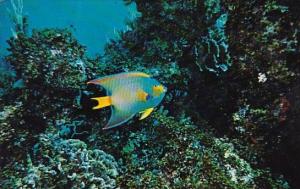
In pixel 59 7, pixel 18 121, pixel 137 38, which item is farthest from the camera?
pixel 59 7

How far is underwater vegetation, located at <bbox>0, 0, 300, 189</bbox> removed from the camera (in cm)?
277

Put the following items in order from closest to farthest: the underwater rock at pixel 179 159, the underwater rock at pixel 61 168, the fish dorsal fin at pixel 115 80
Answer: the fish dorsal fin at pixel 115 80
the underwater rock at pixel 179 159
the underwater rock at pixel 61 168

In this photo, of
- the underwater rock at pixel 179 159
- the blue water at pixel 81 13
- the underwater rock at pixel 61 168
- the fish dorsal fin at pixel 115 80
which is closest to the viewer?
the fish dorsal fin at pixel 115 80

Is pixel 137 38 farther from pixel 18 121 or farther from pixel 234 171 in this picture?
pixel 234 171

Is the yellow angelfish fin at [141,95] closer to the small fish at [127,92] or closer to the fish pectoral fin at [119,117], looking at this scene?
the small fish at [127,92]

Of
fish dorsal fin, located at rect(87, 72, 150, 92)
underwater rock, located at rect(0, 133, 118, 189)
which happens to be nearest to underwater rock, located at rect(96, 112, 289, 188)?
underwater rock, located at rect(0, 133, 118, 189)

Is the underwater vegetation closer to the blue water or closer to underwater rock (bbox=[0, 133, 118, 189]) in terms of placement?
underwater rock (bbox=[0, 133, 118, 189])

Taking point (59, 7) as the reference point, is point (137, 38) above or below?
below

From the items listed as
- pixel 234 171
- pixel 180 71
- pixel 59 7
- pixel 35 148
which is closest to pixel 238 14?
pixel 180 71

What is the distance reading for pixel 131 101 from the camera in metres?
2.15

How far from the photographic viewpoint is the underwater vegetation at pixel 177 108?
2771 millimetres

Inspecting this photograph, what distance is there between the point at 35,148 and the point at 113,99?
4.33 feet

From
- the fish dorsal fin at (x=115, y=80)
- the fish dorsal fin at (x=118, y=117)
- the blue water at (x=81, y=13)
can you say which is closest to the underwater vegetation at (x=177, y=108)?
the fish dorsal fin at (x=118, y=117)

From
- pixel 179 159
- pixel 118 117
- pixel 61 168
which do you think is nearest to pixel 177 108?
pixel 179 159
